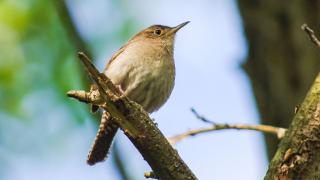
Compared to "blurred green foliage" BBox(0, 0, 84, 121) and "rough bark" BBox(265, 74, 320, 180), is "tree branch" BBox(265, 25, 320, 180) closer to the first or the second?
"rough bark" BBox(265, 74, 320, 180)

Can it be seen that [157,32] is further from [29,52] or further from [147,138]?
[147,138]

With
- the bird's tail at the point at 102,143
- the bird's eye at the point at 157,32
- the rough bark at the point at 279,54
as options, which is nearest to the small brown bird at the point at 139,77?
the bird's tail at the point at 102,143

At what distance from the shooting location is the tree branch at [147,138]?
3752 millimetres

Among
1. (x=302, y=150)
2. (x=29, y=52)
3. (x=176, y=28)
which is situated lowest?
(x=302, y=150)

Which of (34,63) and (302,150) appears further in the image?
(34,63)

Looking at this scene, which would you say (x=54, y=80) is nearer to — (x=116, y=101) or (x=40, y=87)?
(x=40, y=87)

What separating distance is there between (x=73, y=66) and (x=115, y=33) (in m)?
0.89

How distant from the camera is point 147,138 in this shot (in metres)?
3.75

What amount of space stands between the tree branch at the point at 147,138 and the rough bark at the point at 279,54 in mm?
1852

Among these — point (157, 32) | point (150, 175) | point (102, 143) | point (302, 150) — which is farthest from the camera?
point (157, 32)

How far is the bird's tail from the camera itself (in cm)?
557

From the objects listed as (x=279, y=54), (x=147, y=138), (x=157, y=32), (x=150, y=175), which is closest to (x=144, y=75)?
(x=279, y=54)

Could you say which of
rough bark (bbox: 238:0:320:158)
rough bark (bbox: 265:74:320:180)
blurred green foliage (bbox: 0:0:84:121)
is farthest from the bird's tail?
blurred green foliage (bbox: 0:0:84:121)

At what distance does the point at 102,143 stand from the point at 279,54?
1.73 metres
